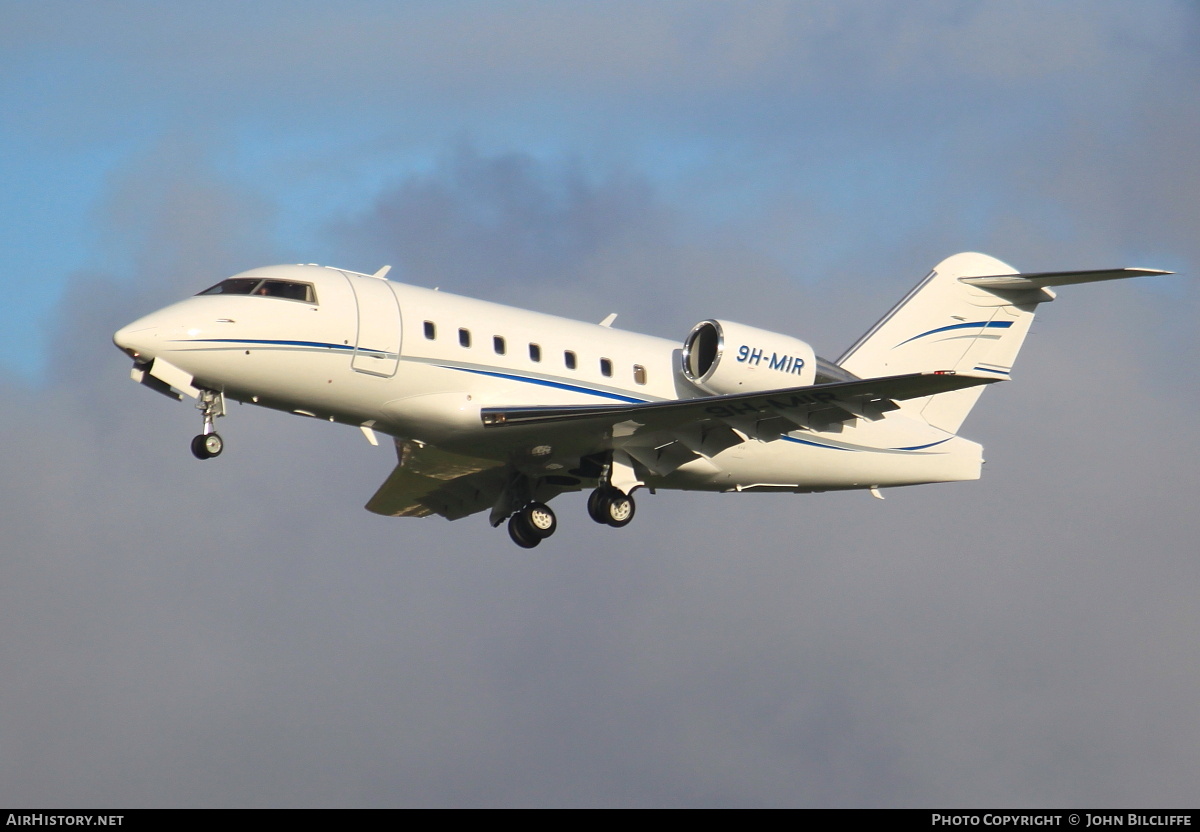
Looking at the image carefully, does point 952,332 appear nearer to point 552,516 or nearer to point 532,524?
point 552,516

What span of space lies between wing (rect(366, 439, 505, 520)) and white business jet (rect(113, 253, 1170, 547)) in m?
0.05

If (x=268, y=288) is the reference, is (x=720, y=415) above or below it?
below

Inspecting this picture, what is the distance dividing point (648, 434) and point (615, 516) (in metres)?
1.41

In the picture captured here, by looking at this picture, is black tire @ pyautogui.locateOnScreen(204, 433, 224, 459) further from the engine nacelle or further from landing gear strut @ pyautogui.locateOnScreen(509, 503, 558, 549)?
the engine nacelle

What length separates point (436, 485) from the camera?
25.8m

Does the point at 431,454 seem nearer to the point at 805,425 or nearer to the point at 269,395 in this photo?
the point at 269,395

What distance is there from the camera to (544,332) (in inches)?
886

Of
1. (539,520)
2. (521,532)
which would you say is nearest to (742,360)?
(539,520)

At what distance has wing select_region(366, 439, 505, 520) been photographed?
2397 centimetres

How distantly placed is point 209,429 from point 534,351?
4.70 m

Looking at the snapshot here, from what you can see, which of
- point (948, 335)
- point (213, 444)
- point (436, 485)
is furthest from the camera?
point (948, 335)

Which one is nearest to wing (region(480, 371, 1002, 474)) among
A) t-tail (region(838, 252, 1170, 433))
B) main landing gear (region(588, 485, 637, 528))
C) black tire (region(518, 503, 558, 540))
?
main landing gear (region(588, 485, 637, 528))

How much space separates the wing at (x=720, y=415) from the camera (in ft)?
69.3

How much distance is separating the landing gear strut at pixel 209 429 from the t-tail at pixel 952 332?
1088 cm
